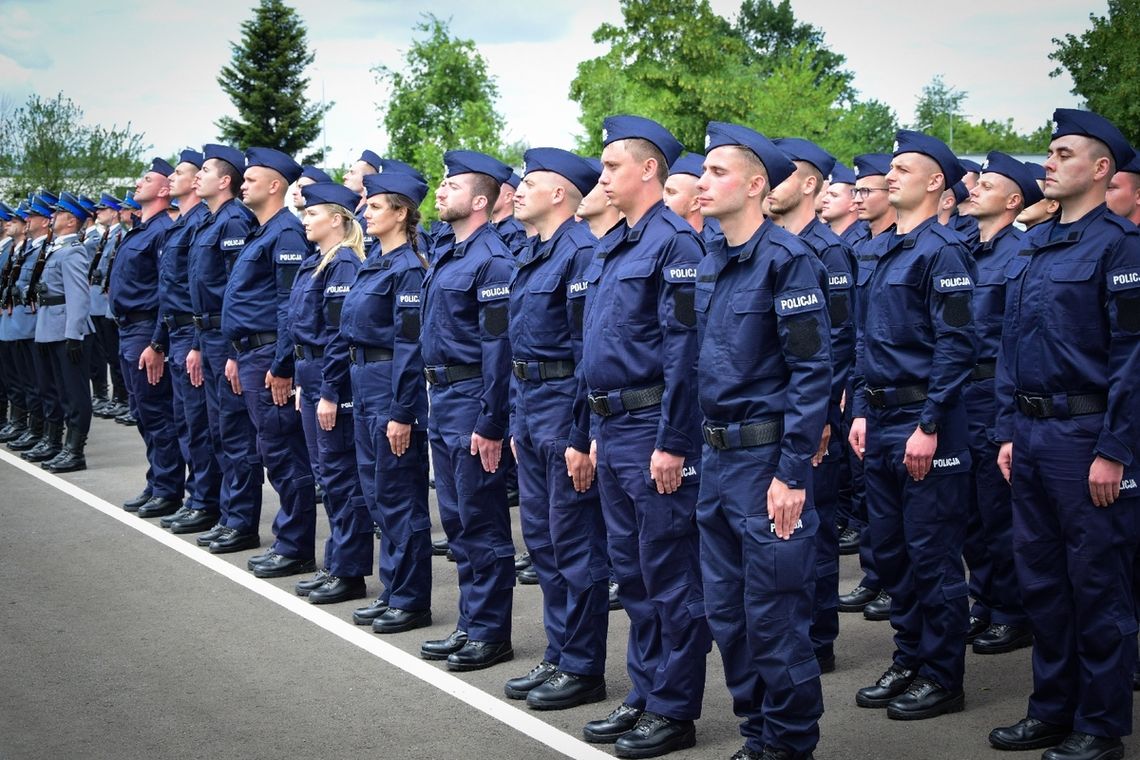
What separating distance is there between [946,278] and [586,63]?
42754 mm

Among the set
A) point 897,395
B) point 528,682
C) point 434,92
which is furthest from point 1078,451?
point 434,92

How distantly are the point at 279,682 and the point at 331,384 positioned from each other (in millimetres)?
2156

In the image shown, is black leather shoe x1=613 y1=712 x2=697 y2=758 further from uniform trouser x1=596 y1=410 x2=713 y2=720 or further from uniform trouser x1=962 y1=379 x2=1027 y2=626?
uniform trouser x1=962 y1=379 x2=1027 y2=626

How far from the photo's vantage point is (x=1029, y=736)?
17.9 feet

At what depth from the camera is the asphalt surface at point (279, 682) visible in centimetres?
568

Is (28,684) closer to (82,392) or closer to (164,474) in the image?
(164,474)

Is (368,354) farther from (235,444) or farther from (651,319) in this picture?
(651,319)

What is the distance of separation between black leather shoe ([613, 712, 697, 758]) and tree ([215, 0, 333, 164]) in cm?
5994

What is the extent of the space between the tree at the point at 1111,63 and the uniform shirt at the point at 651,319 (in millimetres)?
29966

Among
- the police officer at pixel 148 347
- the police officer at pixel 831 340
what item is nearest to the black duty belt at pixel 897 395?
the police officer at pixel 831 340

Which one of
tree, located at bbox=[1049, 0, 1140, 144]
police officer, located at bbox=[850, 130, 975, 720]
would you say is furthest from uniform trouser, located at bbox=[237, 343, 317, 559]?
tree, located at bbox=[1049, 0, 1140, 144]

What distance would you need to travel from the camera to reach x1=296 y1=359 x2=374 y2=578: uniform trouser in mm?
8211

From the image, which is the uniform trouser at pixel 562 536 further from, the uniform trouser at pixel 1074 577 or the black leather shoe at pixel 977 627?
the black leather shoe at pixel 977 627

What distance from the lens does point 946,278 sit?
612 centimetres
